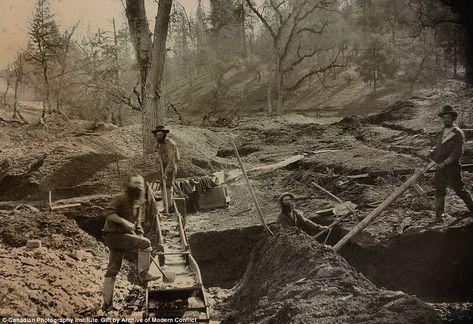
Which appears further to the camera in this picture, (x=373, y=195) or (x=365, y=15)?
(x=365, y=15)

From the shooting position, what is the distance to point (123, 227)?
5.06 meters

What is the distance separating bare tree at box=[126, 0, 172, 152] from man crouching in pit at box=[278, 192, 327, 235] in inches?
246

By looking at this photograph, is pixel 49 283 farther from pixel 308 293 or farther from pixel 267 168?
pixel 267 168

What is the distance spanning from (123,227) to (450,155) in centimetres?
527

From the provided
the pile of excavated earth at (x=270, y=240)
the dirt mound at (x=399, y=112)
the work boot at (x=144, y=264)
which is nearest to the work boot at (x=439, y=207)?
the pile of excavated earth at (x=270, y=240)

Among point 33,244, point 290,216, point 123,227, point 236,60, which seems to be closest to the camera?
point 123,227

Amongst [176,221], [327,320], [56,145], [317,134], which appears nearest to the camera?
[327,320]

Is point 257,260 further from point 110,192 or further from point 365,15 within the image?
point 365,15

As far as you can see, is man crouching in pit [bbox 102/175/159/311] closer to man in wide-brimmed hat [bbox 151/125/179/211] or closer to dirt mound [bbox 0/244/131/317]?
dirt mound [bbox 0/244/131/317]

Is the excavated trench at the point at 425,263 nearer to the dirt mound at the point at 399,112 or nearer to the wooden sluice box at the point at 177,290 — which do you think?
the wooden sluice box at the point at 177,290

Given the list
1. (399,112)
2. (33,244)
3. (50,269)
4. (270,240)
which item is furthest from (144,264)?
(399,112)

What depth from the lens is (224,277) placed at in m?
9.45

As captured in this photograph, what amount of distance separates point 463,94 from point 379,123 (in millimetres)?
4370

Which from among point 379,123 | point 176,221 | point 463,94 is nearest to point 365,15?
point 379,123
